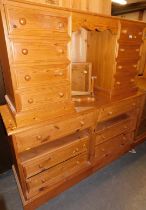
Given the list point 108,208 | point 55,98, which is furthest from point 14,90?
point 108,208

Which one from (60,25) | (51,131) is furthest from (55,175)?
(60,25)

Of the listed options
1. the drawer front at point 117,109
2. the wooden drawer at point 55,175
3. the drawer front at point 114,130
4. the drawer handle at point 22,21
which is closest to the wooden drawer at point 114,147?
the drawer front at point 114,130

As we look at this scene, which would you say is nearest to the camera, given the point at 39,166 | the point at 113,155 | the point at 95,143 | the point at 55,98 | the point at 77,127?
the point at 55,98

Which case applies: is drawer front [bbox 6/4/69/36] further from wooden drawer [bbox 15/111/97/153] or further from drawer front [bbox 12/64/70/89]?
wooden drawer [bbox 15/111/97/153]

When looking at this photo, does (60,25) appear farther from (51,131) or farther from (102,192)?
(102,192)

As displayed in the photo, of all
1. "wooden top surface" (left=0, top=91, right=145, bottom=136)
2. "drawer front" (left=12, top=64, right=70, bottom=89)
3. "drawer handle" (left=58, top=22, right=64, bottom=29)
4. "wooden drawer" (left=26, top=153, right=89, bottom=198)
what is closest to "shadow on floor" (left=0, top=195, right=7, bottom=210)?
"wooden drawer" (left=26, top=153, right=89, bottom=198)

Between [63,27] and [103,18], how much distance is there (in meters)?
0.42

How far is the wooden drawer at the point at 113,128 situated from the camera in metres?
1.62

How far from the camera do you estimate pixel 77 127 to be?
4.50ft

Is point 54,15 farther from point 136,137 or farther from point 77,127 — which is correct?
point 136,137

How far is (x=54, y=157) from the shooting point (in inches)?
52.2

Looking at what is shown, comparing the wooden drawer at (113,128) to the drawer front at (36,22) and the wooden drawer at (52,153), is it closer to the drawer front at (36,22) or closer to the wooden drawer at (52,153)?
the wooden drawer at (52,153)

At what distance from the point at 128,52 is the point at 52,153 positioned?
1271 mm

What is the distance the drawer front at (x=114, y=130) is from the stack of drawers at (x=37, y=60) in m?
0.68
